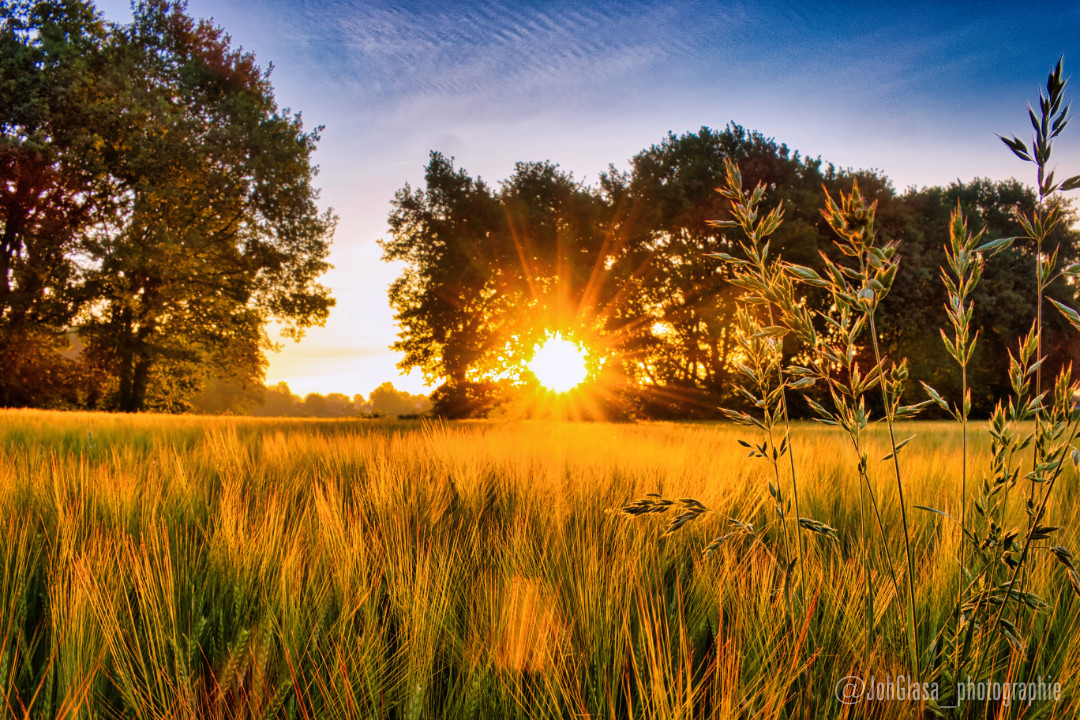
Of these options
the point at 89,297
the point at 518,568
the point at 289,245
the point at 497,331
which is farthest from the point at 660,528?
the point at 89,297

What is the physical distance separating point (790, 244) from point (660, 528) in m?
22.4

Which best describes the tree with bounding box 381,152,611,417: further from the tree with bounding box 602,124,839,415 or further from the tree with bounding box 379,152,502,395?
the tree with bounding box 602,124,839,415

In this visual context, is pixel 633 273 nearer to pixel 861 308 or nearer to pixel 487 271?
pixel 487 271

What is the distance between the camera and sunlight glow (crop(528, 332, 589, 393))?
23.2 metres

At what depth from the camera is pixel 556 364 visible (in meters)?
23.6

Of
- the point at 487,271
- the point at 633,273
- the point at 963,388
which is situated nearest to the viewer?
the point at 963,388

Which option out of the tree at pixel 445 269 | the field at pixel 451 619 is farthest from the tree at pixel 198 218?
the field at pixel 451 619

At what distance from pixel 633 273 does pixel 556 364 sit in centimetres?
549

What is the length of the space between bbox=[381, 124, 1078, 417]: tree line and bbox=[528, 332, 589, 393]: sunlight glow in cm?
63

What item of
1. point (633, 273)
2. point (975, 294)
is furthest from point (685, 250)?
point (975, 294)

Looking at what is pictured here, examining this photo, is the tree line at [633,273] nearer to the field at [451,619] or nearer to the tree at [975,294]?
the tree at [975,294]

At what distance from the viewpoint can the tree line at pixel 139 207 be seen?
57.3 feet

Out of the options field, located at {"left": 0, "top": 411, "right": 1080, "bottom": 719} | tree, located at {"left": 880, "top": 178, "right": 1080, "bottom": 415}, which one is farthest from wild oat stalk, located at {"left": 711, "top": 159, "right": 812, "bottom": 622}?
tree, located at {"left": 880, "top": 178, "right": 1080, "bottom": 415}

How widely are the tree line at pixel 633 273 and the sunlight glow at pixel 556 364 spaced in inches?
24.7
